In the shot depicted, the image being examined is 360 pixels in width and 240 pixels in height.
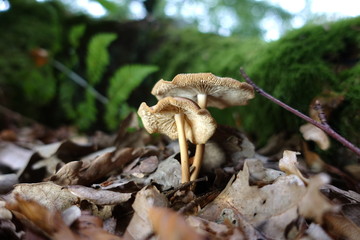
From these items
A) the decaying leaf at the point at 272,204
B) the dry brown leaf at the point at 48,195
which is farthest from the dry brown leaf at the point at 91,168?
the decaying leaf at the point at 272,204

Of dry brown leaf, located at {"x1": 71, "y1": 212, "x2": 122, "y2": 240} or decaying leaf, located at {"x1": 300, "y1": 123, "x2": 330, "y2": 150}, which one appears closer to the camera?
dry brown leaf, located at {"x1": 71, "y1": 212, "x2": 122, "y2": 240}

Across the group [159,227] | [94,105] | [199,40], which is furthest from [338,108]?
[94,105]

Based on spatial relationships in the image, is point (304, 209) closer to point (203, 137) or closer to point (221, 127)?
point (203, 137)

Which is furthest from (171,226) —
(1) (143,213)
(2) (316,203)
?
(2) (316,203)

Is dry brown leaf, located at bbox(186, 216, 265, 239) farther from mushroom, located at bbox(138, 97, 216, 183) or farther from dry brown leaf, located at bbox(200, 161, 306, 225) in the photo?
mushroom, located at bbox(138, 97, 216, 183)

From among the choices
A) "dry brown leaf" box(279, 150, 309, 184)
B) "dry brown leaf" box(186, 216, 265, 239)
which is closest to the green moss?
Answer: "dry brown leaf" box(279, 150, 309, 184)

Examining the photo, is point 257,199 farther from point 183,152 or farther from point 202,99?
point 202,99
